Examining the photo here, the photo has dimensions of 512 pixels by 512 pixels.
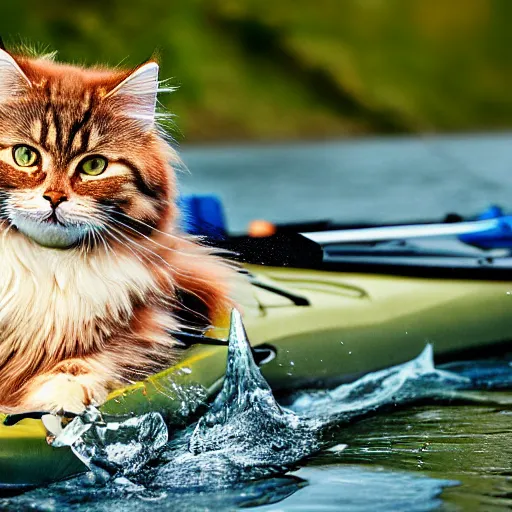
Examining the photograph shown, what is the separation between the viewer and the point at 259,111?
29.6 ft

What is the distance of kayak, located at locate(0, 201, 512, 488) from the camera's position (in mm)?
1646

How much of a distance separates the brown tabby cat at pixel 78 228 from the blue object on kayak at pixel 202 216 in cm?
7

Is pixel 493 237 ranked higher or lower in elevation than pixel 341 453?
higher

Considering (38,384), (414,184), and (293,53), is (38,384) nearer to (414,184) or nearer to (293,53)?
(414,184)

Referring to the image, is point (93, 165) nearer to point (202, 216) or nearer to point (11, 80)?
point (11, 80)

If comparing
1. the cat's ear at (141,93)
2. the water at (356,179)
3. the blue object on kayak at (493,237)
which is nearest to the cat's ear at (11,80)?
the cat's ear at (141,93)

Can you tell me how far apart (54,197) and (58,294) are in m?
0.16

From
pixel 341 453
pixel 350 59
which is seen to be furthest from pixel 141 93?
pixel 350 59

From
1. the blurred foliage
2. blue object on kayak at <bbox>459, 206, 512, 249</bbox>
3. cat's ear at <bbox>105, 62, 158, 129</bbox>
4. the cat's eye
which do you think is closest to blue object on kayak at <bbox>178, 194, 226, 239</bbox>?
cat's ear at <bbox>105, 62, 158, 129</bbox>

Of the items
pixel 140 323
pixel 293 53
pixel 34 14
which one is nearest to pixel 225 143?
pixel 34 14

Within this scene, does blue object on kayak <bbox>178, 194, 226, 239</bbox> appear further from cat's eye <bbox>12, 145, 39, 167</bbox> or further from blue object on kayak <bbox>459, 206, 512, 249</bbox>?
blue object on kayak <bbox>459, 206, 512, 249</bbox>

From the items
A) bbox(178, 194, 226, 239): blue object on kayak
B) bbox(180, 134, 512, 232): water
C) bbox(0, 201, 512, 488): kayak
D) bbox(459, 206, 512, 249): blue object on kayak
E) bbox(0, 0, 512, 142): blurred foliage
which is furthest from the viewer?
bbox(0, 0, 512, 142): blurred foliage

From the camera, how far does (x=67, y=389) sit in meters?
1.60

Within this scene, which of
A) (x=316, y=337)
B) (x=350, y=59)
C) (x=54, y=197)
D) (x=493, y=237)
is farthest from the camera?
(x=350, y=59)
